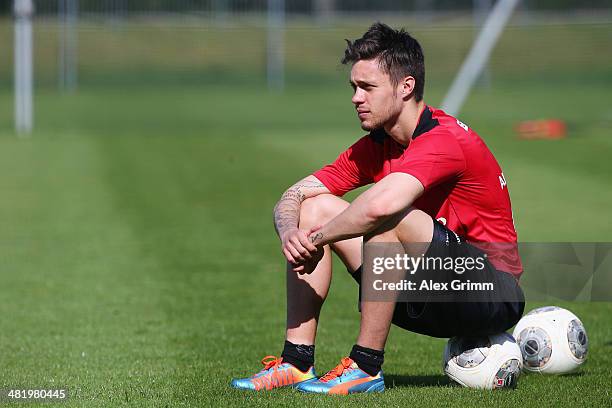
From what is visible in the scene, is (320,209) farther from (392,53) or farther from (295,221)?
(392,53)

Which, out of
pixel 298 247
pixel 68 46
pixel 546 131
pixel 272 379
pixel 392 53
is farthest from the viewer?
pixel 68 46

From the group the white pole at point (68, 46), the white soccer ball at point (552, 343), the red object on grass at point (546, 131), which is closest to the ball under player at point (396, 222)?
the white soccer ball at point (552, 343)

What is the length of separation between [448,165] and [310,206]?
67 centimetres

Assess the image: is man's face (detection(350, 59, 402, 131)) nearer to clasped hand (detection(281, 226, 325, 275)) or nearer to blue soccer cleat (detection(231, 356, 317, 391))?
clasped hand (detection(281, 226, 325, 275))

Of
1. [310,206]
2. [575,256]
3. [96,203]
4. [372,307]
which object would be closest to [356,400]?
[372,307]

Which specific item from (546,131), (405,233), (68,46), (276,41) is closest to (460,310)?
(405,233)

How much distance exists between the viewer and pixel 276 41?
1492 inches

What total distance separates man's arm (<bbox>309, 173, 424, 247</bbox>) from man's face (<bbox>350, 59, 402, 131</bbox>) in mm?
351

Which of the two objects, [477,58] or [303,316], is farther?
[477,58]

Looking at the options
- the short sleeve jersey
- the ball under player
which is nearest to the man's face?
the ball under player

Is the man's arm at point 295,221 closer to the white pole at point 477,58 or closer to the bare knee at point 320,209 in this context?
the bare knee at point 320,209

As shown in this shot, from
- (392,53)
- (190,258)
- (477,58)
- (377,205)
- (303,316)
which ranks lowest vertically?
(190,258)

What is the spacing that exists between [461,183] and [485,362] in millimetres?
800

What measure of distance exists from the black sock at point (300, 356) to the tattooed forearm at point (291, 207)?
53 cm
